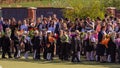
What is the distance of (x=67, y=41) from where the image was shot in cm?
2675

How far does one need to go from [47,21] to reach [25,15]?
16367 mm

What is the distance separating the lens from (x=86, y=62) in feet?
85.3

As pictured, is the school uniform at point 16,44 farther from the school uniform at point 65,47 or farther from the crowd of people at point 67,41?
the school uniform at point 65,47

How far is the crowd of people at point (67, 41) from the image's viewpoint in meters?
26.2

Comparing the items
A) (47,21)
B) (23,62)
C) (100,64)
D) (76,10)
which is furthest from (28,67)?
(76,10)

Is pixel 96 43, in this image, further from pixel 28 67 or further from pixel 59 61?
pixel 28 67

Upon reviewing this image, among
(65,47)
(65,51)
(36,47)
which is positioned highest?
(65,47)

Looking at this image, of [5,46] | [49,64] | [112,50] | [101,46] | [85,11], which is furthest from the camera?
[85,11]

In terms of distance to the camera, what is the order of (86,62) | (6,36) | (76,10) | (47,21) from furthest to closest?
(76,10) < (47,21) < (6,36) < (86,62)

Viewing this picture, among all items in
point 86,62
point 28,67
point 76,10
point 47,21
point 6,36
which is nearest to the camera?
point 28,67

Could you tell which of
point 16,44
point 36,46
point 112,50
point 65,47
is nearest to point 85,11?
point 16,44

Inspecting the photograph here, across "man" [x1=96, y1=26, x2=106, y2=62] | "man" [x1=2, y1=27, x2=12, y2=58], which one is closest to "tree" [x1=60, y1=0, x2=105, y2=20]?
"man" [x1=2, y1=27, x2=12, y2=58]

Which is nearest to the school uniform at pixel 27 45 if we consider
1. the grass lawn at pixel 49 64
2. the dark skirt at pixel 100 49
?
the grass lawn at pixel 49 64

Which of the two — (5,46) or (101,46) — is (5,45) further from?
(101,46)
